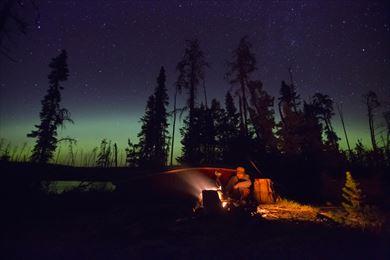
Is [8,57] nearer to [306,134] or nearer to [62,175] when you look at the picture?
[62,175]

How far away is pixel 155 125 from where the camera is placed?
4112cm

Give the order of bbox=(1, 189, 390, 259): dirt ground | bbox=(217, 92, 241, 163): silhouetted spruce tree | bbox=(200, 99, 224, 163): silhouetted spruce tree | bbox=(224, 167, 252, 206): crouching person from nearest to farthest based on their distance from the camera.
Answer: bbox=(1, 189, 390, 259): dirt ground → bbox=(224, 167, 252, 206): crouching person → bbox=(217, 92, 241, 163): silhouetted spruce tree → bbox=(200, 99, 224, 163): silhouetted spruce tree

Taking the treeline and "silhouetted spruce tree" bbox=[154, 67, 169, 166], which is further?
"silhouetted spruce tree" bbox=[154, 67, 169, 166]

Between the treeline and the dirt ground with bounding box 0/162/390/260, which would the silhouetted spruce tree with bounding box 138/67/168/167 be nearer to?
the treeline

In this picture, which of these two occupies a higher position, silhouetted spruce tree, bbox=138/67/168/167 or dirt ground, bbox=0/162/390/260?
silhouetted spruce tree, bbox=138/67/168/167

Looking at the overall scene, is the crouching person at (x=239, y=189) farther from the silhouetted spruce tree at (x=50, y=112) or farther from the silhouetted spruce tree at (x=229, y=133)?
the silhouetted spruce tree at (x=50, y=112)

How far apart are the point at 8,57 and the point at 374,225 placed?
15548 mm

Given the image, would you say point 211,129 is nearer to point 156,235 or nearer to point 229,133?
point 229,133

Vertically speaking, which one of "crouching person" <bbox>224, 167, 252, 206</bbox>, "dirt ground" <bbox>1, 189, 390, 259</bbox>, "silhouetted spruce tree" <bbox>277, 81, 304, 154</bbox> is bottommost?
"dirt ground" <bbox>1, 189, 390, 259</bbox>

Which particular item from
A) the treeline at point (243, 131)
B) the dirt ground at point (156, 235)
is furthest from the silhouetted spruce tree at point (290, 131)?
the dirt ground at point (156, 235)

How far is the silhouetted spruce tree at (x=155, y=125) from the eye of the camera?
131 feet

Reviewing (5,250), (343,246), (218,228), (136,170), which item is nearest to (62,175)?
(136,170)

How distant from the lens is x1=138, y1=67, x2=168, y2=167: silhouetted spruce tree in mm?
40062

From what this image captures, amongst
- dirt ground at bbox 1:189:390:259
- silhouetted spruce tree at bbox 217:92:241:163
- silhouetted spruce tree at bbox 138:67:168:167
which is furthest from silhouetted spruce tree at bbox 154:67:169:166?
dirt ground at bbox 1:189:390:259
